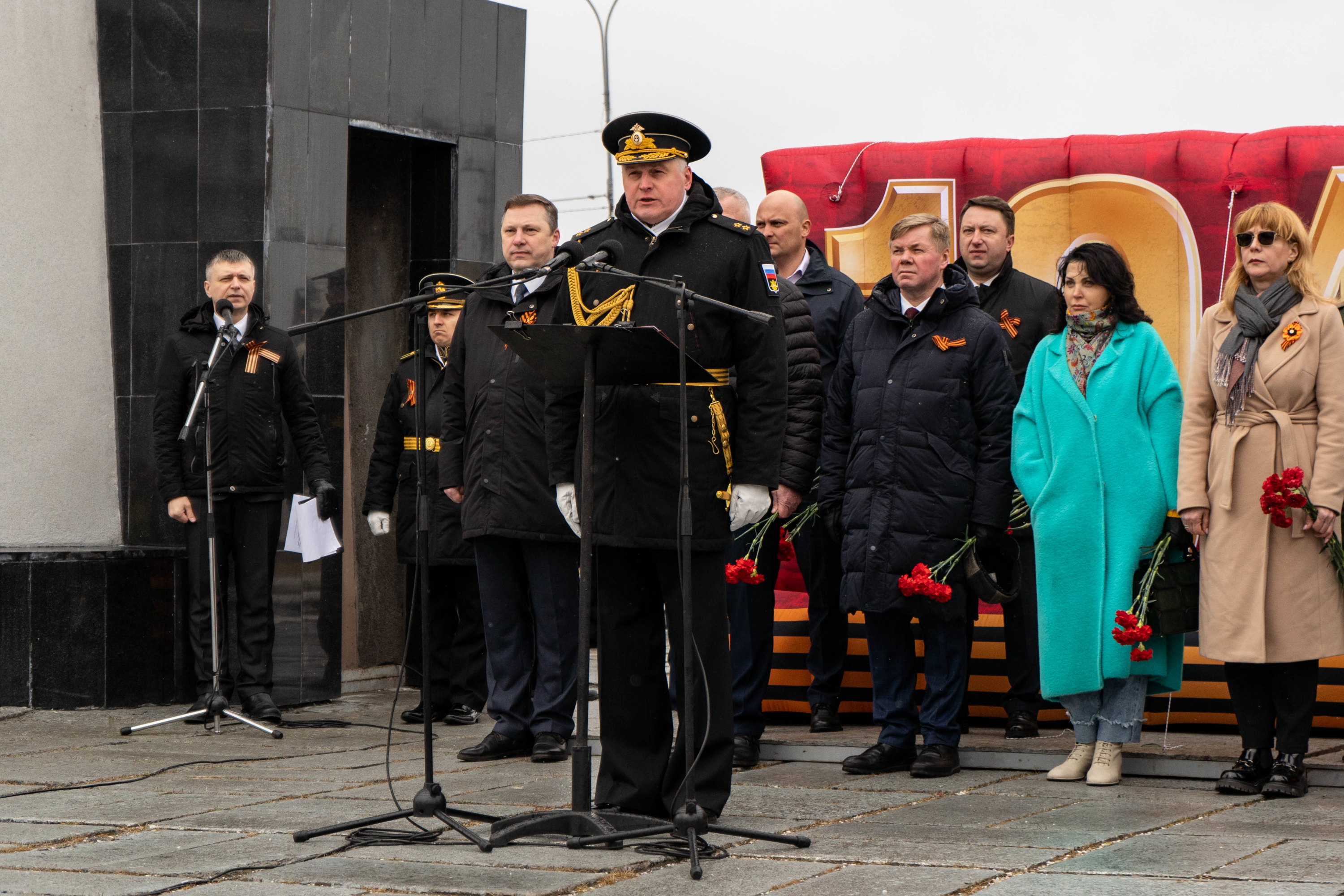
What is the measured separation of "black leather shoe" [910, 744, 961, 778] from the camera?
598 centimetres

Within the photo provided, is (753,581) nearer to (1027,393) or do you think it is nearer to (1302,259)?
(1027,393)

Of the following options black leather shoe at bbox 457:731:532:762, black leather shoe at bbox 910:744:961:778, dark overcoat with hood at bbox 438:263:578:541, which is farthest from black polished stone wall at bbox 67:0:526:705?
black leather shoe at bbox 910:744:961:778

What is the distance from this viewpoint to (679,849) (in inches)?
173

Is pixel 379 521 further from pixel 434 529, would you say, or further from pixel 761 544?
pixel 761 544

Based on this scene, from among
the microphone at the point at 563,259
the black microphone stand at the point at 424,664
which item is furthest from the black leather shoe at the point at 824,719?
the microphone at the point at 563,259

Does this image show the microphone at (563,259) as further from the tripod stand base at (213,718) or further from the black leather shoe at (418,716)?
the black leather shoe at (418,716)

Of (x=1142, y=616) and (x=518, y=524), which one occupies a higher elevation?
(x=518, y=524)

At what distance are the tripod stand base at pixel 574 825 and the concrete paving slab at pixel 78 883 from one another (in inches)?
34.9

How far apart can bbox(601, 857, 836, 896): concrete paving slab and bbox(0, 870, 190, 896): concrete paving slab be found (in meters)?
1.13

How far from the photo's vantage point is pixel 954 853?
14.4 ft

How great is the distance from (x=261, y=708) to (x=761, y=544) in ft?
9.15

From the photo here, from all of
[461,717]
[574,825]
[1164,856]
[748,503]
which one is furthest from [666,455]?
[461,717]

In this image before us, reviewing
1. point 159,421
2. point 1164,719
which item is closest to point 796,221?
point 1164,719

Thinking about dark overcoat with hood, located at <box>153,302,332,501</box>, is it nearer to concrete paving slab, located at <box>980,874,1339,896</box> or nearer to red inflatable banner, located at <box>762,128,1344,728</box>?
red inflatable banner, located at <box>762,128,1344,728</box>
